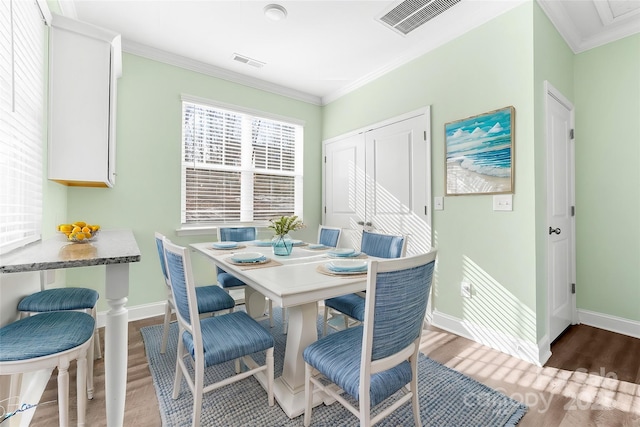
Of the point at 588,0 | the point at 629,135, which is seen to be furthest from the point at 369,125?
the point at 629,135

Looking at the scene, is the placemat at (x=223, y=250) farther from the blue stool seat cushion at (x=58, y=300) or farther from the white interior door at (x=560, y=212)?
the white interior door at (x=560, y=212)

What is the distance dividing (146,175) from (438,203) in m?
2.93

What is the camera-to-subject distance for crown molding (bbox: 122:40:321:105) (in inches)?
111

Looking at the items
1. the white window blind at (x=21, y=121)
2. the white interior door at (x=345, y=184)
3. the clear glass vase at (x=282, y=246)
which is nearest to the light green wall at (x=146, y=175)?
the white window blind at (x=21, y=121)

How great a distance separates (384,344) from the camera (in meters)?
1.10

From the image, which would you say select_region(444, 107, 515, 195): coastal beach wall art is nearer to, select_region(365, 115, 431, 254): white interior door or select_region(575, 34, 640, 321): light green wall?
select_region(365, 115, 431, 254): white interior door

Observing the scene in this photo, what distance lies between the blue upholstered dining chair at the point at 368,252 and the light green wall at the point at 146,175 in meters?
1.82

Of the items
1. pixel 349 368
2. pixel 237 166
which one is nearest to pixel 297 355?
pixel 349 368

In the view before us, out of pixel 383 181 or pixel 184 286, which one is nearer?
pixel 184 286

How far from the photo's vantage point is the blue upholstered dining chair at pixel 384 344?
1.04 m

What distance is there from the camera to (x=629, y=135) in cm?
248

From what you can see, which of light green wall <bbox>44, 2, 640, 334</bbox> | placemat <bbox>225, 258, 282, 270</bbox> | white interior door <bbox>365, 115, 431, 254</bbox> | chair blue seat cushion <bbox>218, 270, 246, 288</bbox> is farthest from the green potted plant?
light green wall <bbox>44, 2, 640, 334</bbox>

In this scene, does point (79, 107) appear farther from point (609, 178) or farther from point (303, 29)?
point (609, 178)

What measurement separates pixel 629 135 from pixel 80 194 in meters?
4.91
